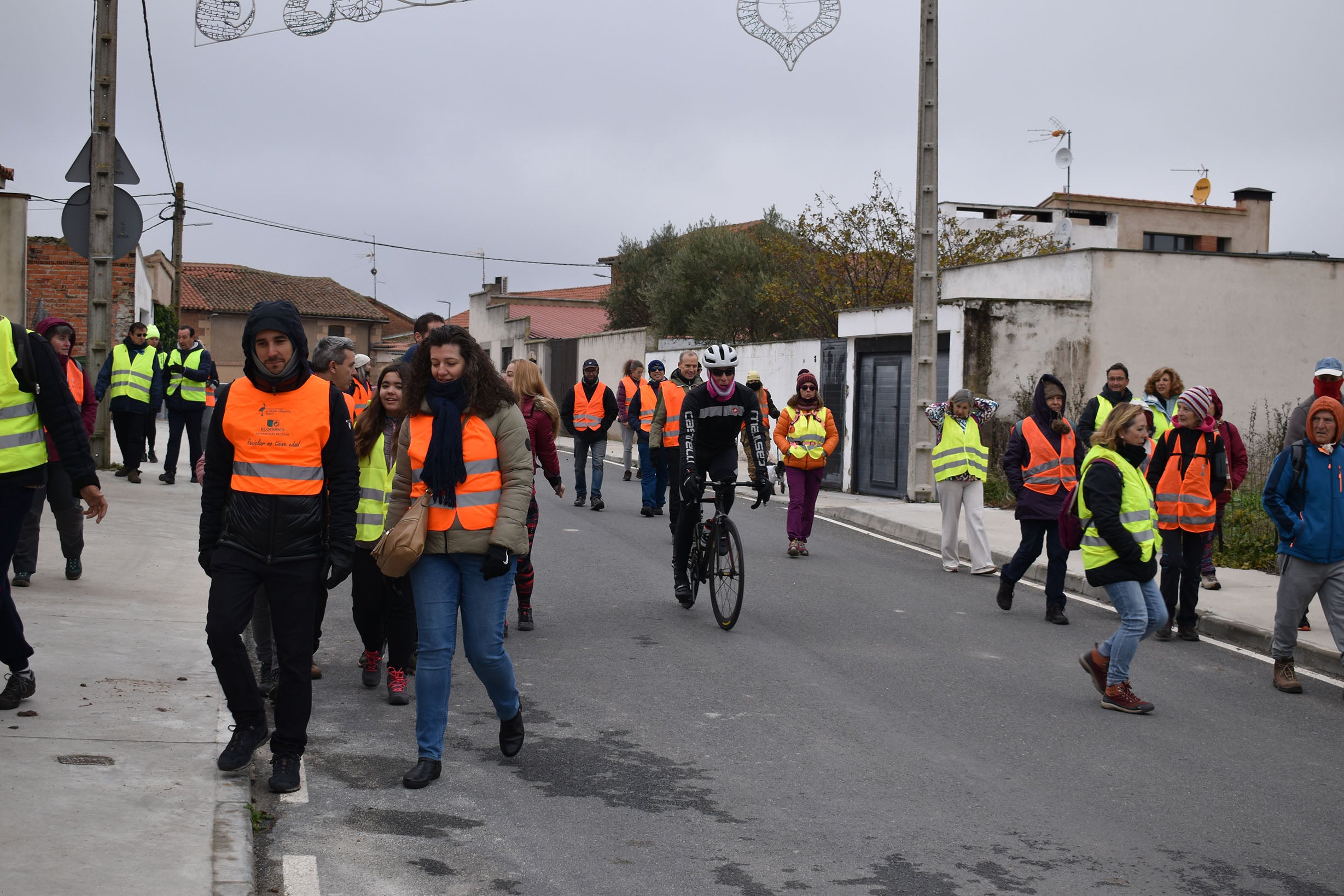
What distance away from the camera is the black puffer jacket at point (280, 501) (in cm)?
517

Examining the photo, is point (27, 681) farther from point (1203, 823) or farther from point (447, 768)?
point (1203, 823)

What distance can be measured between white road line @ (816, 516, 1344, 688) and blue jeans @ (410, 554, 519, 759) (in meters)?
5.52

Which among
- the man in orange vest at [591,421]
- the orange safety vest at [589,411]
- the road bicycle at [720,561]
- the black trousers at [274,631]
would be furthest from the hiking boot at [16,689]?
the orange safety vest at [589,411]

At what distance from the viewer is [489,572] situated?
5.37 m

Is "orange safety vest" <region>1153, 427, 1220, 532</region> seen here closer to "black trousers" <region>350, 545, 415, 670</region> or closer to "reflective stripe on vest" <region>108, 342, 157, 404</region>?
"black trousers" <region>350, 545, 415, 670</region>

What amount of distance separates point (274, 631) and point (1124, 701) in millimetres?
4666

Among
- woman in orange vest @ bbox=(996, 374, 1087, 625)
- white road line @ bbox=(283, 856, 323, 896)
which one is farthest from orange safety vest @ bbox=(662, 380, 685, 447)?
white road line @ bbox=(283, 856, 323, 896)

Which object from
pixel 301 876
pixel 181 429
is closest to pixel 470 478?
pixel 301 876

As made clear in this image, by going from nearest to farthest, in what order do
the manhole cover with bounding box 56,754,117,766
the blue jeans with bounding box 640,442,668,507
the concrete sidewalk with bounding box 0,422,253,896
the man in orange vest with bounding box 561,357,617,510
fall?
the concrete sidewalk with bounding box 0,422,253,896, the manhole cover with bounding box 56,754,117,766, the blue jeans with bounding box 640,442,668,507, the man in orange vest with bounding box 561,357,617,510

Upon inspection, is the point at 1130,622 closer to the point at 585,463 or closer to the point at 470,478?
the point at 470,478

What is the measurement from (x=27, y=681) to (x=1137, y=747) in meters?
5.45

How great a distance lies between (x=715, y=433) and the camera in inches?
381

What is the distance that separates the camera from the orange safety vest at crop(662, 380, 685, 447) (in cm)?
1470

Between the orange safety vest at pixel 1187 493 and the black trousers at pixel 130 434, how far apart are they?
11.9 m
